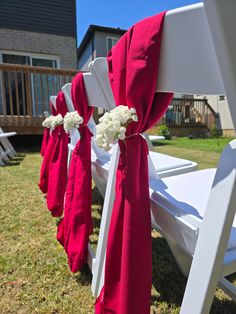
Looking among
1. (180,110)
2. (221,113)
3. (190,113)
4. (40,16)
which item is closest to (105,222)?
(40,16)

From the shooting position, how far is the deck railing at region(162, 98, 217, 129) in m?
11.9

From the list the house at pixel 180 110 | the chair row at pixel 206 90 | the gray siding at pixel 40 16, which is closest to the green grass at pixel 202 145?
the house at pixel 180 110

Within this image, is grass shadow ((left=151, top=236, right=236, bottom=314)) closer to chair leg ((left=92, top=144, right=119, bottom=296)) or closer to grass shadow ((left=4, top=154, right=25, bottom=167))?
chair leg ((left=92, top=144, right=119, bottom=296))

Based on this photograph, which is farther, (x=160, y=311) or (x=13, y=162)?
(x=13, y=162)

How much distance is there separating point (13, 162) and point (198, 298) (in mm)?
4905

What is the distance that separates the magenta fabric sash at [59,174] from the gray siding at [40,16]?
26.2 ft

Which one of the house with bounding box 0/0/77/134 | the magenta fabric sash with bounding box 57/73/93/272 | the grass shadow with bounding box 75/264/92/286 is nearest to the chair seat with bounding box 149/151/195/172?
the magenta fabric sash with bounding box 57/73/93/272

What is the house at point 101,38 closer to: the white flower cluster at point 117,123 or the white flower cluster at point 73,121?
the white flower cluster at point 73,121

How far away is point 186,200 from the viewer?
120 cm

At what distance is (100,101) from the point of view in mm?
1618

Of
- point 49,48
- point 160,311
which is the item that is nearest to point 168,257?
point 160,311

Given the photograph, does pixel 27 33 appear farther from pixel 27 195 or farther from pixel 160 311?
pixel 160 311

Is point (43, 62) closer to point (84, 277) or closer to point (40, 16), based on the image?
point (40, 16)

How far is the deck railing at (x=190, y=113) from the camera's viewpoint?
11867mm
